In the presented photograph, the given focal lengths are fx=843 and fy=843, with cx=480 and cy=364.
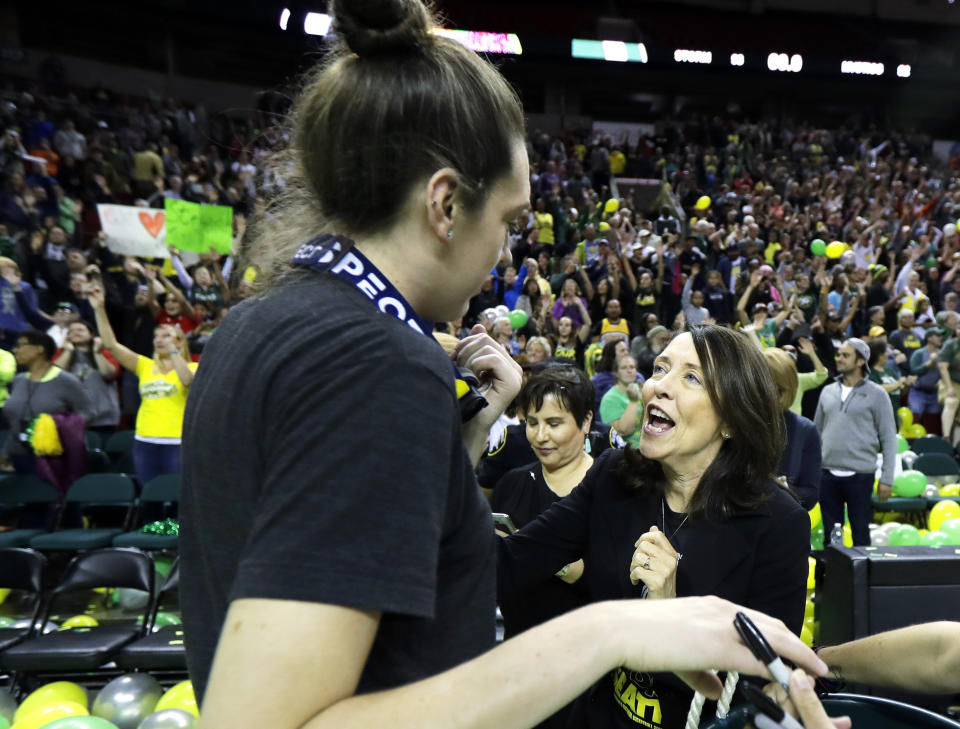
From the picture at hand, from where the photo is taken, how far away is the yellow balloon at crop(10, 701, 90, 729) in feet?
10.3

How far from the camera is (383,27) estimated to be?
0.82 m

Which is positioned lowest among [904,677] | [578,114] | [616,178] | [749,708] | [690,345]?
[904,677]

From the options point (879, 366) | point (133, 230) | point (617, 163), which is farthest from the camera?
point (617, 163)

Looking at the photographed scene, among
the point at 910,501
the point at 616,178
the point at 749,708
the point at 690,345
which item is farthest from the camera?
the point at 616,178

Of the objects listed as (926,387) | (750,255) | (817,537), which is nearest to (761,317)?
(926,387)

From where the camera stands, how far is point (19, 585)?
4.31m

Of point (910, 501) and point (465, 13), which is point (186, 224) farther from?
point (465, 13)

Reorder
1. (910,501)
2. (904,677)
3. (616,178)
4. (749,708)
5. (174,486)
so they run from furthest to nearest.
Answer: (616,178) → (910,501) → (174,486) → (904,677) → (749,708)

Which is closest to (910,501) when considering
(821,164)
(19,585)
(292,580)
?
(19,585)

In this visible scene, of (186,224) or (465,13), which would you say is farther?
(465,13)

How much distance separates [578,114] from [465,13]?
4.25 metres

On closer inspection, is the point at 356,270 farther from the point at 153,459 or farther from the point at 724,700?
the point at 153,459

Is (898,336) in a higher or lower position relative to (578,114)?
lower

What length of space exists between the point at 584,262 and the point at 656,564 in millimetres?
10390
